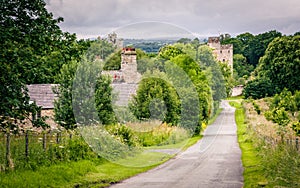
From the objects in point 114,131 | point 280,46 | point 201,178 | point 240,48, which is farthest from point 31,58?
point 240,48

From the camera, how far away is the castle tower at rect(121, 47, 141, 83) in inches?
1588

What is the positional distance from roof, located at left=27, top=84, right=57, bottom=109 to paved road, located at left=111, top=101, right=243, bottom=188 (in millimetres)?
11738

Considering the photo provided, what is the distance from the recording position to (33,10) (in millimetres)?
15125


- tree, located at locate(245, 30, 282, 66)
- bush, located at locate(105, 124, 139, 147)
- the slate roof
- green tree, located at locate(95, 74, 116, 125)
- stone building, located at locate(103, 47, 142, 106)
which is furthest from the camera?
tree, located at locate(245, 30, 282, 66)

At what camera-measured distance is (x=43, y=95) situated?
123 feet

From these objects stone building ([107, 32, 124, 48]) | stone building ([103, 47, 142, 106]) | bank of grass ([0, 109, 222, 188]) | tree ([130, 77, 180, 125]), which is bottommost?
bank of grass ([0, 109, 222, 188])

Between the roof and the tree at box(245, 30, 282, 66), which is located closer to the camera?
the roof

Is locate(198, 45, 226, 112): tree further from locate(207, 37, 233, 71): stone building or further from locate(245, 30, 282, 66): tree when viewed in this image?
locate(245, 30, 282, 66): tree

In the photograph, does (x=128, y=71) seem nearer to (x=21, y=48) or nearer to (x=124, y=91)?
(x=124, y=91)

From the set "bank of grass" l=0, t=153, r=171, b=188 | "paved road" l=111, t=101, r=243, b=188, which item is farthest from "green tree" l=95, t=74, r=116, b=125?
"bank of grass" l=0, t=153, r=171, b=188

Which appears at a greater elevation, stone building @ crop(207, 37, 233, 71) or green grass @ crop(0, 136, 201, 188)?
stone building @ crop(207, 37, 233, 71)

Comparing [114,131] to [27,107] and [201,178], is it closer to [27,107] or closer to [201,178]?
[201,178]

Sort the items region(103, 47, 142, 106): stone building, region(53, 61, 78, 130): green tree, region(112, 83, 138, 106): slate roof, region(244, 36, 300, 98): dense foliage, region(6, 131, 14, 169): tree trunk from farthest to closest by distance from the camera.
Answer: region(244, 36, 300, 98): dense foliage < region(103, 47, 142, 106): stone building < region(112, 83, 138, 106): slate roof < region(53, 61, 78, 130): green tree < region(6, 131, 14, 169): tree trunk

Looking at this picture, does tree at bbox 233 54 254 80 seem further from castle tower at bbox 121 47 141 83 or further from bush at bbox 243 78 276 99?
castle tower at bbox 121 47 141 83
